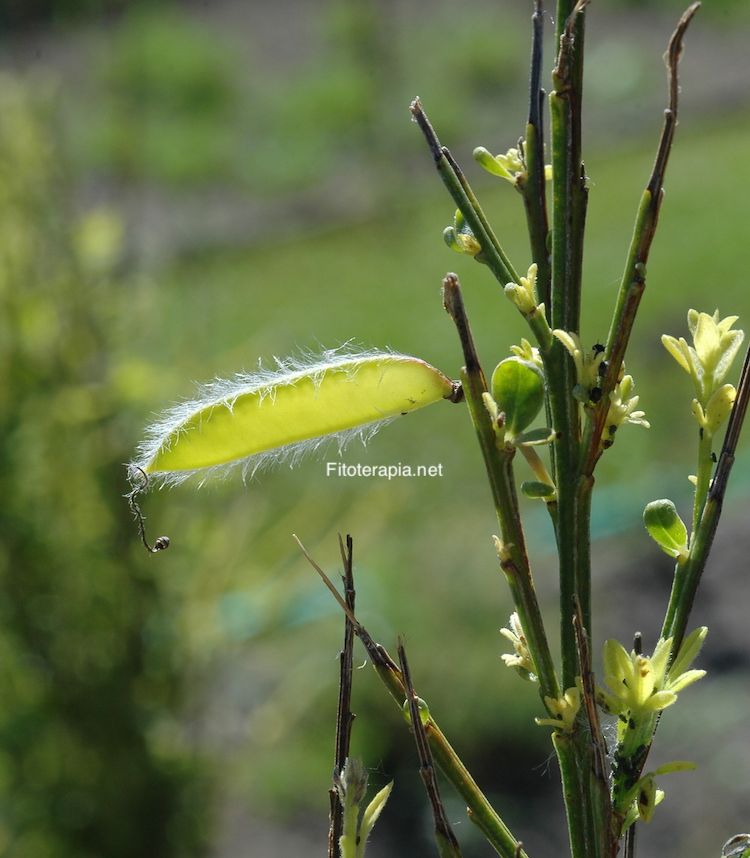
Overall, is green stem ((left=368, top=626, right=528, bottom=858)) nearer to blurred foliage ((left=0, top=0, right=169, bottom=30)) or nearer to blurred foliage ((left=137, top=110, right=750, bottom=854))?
blurred foliage ((left=137, top=110, right=750, bottom=854))

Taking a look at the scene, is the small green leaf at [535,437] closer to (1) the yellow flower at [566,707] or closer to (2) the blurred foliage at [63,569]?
(1) the yellow flower at [566,707]

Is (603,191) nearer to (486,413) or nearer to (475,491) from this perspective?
A: (475,491)

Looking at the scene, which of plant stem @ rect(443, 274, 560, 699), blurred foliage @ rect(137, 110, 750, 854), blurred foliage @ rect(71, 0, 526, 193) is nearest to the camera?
plant stem @ rect(443, 274, 560, 699)

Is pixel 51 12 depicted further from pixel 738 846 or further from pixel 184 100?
pixel 738 846

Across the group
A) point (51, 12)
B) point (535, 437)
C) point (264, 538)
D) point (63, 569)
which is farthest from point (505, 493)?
point (51, 12)

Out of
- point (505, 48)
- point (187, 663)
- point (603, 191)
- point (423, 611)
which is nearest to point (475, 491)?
point (423, 611)

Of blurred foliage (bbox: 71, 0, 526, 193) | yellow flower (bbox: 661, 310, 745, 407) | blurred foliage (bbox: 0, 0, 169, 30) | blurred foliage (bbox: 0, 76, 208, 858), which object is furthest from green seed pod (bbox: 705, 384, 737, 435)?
blurred foliage (bbox: 71, 0, 526, 193)
